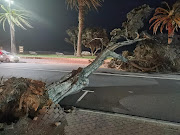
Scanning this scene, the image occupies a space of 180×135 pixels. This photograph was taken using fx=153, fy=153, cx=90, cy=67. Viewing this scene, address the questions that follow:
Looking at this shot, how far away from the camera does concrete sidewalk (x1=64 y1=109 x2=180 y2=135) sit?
11.2 feet

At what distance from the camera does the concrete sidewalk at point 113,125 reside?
340cm

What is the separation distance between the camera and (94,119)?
13.2 feet

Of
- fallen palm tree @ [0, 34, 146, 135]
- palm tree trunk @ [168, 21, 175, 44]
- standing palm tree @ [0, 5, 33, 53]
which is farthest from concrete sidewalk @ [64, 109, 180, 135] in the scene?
standing palm tree @ [0, 5, 33, 53]

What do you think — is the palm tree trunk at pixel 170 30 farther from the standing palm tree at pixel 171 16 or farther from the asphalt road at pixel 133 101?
the asphalt road at pixel 133 101

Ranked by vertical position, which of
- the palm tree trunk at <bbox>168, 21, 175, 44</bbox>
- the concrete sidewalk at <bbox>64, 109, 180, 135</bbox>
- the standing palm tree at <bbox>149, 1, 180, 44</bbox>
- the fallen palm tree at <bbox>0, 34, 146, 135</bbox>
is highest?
the standing palm tree at <bbox>149, 1, 180, 44</bbox>

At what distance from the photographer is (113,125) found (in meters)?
3.70

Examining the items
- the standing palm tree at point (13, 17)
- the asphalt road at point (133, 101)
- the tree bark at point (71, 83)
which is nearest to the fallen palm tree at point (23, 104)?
the tree bark at point (71, 83)

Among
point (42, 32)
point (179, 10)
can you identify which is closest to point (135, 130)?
point (179, 10)

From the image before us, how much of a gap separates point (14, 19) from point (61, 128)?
24166 millimetres

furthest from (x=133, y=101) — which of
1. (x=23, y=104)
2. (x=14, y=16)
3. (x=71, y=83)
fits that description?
(x=14, y=16)

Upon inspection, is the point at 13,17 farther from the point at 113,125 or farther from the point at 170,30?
the point at 113,125

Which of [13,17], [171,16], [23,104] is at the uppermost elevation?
[13,17]

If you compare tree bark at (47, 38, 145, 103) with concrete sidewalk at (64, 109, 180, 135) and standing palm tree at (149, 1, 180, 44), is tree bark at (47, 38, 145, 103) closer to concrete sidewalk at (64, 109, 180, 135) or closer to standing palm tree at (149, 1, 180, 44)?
concrete sidewalk at (64, 109, 180, 135)

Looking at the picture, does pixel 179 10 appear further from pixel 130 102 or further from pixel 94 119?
pixel 94 119
